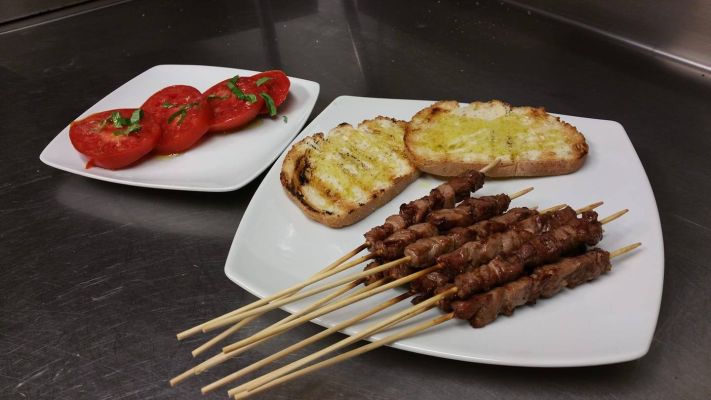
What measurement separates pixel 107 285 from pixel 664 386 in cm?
268

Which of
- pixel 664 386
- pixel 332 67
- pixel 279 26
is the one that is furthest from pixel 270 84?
pixel 664 386

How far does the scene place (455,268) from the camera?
241cm

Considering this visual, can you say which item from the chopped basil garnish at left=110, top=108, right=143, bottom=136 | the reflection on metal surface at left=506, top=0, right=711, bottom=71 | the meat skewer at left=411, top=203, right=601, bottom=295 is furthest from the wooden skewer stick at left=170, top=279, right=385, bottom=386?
the reflection on metal surface at left=506, top=0, right=711, bottom=71

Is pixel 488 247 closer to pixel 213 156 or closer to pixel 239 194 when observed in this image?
pixel 239 194

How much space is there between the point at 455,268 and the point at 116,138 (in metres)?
2.29

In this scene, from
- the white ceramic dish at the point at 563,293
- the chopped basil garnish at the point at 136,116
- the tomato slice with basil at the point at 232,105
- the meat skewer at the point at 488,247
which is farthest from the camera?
the tomato slice with basil at the point at 232,105

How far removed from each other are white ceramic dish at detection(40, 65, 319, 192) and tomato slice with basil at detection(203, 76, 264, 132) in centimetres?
9

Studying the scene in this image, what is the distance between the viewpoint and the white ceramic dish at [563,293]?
2.25m

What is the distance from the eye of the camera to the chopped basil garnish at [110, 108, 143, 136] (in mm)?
3582

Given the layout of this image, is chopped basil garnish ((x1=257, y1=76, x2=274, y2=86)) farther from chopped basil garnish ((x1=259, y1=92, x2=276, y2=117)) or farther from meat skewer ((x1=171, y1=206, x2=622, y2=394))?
meat skewer ((x1=171, y1=206, x2=622, y2=394))

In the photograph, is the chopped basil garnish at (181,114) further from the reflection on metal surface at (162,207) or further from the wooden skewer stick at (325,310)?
the wooden skewer stick at (325,310)

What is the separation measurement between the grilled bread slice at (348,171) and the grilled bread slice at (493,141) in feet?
0.40

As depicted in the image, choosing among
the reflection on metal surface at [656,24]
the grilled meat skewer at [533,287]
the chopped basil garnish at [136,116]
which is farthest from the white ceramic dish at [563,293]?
the reflection on metal surface at [656,24]

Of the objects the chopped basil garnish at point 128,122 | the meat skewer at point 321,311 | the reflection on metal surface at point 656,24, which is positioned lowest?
the meat skewer at point 321,311
